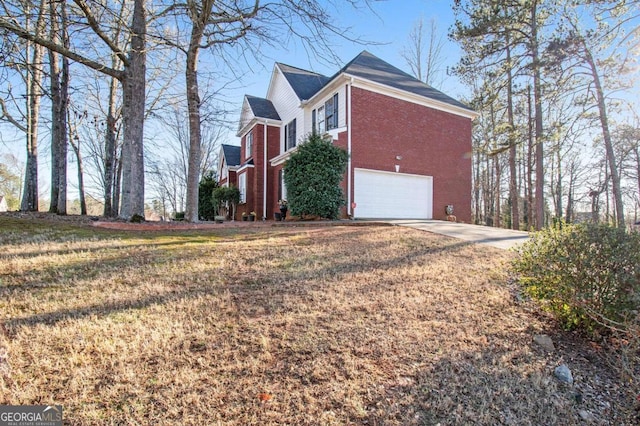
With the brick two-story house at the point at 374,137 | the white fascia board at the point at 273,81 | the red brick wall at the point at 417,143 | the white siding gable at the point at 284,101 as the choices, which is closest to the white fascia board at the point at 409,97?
the brick two-story house at the point at 374,137

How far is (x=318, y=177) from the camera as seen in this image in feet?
33.1

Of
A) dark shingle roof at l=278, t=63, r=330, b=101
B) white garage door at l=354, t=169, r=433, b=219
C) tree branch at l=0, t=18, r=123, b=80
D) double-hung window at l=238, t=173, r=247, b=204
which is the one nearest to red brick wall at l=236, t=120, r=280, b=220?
double-hung window at l=238, t=173, r=247, b=204

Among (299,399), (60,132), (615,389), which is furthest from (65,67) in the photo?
(615,389)

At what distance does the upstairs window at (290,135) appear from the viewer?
52.6ft

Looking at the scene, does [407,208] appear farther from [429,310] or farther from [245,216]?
[429,310]

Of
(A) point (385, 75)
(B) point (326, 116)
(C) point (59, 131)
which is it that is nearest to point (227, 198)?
(B) point (326, 116)

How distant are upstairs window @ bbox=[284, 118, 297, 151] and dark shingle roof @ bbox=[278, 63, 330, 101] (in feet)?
4.62

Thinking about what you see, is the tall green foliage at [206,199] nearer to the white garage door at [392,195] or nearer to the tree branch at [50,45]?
the white garage door at [392,195]

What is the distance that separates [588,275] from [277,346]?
324cm

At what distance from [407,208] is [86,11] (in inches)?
460

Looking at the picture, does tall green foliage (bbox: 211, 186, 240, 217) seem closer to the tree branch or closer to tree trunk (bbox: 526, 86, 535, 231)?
the tree branch

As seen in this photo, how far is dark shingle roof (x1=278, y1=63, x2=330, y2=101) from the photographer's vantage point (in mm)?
15538

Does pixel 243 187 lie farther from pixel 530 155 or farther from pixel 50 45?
pixel 530 155

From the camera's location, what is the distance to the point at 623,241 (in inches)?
128
